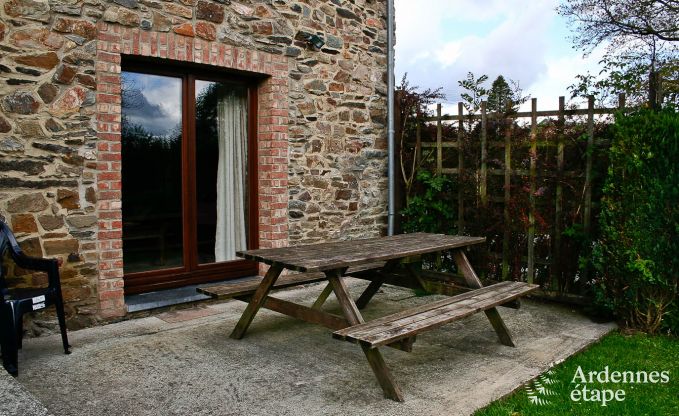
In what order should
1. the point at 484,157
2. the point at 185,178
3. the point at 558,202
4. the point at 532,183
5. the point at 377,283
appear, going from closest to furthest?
1. the point at 377,283
2. the point at 185,178
3. the point at 558,202
4. the point at 532,183
5. the point at 484,157

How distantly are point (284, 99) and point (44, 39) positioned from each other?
90.4 inches

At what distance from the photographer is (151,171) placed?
5062mm

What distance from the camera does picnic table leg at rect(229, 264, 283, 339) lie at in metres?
3.96

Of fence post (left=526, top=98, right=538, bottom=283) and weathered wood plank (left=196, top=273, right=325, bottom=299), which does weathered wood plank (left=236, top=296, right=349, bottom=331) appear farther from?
fence post (left=526, top=98, right=538, bottom=283)

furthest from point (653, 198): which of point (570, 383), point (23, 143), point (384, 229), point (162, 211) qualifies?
point (23, 143)

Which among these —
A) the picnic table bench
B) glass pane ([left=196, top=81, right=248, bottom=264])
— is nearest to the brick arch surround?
glass pane ([left=196, top=81, right=248, bottom=264])

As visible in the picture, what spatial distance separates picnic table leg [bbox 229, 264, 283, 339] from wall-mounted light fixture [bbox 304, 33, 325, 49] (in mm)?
2984

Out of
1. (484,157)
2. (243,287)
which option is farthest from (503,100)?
(243,287)

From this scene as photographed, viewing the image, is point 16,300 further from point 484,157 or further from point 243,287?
point 484,157

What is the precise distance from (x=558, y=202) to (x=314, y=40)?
119 inches

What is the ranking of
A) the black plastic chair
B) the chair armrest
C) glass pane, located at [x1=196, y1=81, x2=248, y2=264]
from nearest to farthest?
the black plastic chair → the chair armrest → glass pane, located at [x1=196, y1=81, x2=248, y2=264]

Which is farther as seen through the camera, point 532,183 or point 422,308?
point 532,183

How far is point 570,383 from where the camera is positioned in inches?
138

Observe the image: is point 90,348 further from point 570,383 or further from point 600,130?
point 600,130
